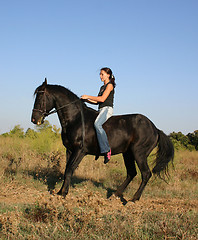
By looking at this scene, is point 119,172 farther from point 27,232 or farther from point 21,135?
point 21,135

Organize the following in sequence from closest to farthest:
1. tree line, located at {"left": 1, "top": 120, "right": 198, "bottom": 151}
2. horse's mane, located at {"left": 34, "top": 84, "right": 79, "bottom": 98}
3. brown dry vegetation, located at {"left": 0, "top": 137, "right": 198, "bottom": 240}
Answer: brown dry vegetation, located at {"left": 0, "top": 137, "right": 198, "bottom": 240}
horse's mane, located at {"left": 34, "top": 84, "right": 79, "bottom": 98}
tree line, located at {"left": 1, "top": 120, "right": 198, "bottom": 151}

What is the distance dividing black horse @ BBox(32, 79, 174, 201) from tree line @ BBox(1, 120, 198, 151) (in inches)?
62.8

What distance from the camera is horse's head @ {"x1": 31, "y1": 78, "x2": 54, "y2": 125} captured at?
6.19 m

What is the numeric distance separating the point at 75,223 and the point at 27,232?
700mm

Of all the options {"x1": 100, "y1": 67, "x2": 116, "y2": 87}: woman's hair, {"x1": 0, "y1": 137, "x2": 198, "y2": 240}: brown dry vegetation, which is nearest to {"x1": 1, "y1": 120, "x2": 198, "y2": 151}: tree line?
{"x1": 0, "y1": 137, "x2": 198, "y2": 240}: brown dry vegetation

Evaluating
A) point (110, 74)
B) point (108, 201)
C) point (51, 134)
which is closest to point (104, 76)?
point (110, 74)

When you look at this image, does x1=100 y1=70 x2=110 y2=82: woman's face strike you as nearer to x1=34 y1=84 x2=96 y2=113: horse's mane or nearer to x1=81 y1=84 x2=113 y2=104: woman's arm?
x1=81 y1=84 x2=113 y2=104: woman's arm

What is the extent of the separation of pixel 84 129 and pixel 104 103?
2.64ft

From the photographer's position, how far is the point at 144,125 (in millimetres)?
6953

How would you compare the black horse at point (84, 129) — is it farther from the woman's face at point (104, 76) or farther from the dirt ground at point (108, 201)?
the woman's face at point (104, 76)

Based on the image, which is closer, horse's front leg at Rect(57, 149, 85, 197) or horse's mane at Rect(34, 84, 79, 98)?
Result: horse's front leg at Rect(57, 149, 85, 197)

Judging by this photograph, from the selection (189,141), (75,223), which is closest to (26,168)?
(75,223)

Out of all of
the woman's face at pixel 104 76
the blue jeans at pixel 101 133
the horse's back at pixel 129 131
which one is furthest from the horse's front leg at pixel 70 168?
the woman's face at pixel 104 76

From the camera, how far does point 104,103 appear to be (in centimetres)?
652
